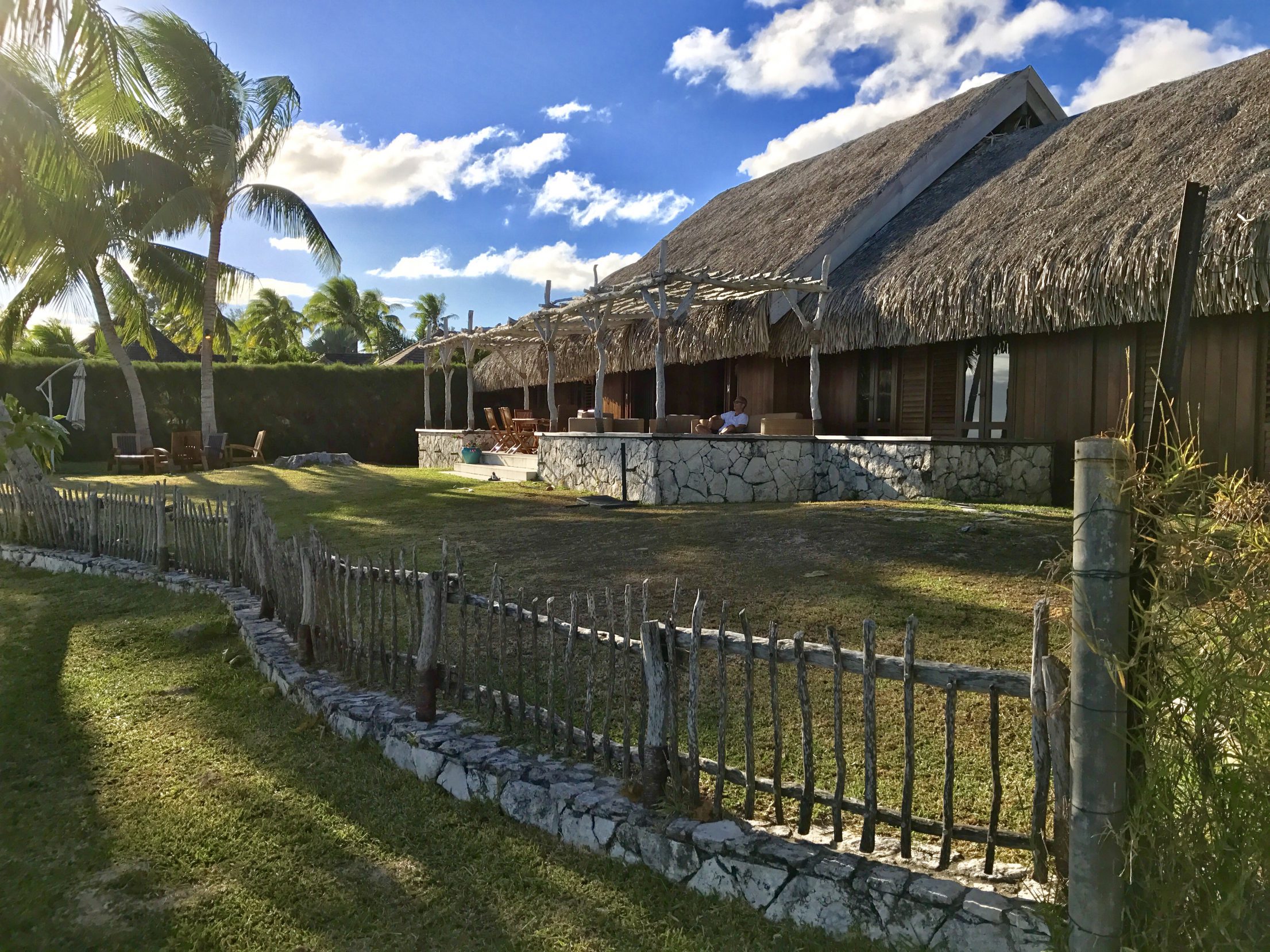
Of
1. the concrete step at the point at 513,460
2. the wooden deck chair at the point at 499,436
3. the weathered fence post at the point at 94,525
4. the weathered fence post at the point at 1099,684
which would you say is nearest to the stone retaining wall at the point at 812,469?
the concrete step at the point at 513,460

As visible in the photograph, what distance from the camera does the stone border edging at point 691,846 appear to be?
2590 mm

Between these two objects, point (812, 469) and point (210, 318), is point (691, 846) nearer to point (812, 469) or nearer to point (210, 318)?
point (812, 469)

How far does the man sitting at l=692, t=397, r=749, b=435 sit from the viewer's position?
13.4 metres

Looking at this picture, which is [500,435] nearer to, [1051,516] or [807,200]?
[807,200]

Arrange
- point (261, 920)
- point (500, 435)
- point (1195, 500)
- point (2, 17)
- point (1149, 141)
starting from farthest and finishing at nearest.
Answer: point (500, 435) → point (1149, 141) → point (2, 17) → point (261, 920) → point (1195, 500)

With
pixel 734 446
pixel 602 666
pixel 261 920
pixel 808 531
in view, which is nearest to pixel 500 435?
pixel 734 446

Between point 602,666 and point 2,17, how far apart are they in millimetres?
7296

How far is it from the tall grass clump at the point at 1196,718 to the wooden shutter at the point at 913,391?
11.5 m

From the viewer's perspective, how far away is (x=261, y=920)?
119 inches

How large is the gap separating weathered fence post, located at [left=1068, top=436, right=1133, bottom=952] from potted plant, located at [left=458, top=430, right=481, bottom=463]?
1679cm

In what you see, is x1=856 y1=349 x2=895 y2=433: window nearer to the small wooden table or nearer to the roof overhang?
the roof overhang

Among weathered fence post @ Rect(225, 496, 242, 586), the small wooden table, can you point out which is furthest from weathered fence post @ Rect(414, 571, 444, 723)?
the small wooden table

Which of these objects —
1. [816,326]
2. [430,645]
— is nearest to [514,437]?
[816,326]

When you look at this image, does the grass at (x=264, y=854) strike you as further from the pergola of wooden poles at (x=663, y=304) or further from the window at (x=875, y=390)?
the window at (x=875, y=390)
